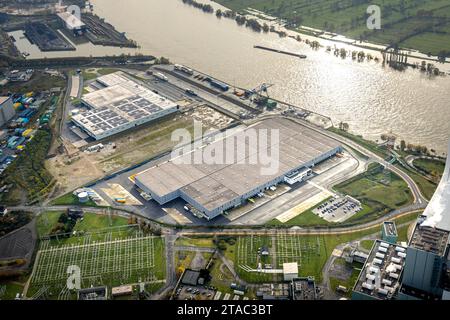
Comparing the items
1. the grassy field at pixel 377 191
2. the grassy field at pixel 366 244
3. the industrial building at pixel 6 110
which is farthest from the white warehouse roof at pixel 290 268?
the industrial building at pixel 6 110

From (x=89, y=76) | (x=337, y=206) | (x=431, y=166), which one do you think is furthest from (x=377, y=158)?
(x=89, y=76)

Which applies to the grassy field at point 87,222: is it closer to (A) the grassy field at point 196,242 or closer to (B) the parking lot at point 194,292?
(A) the grassy field at point 196,242

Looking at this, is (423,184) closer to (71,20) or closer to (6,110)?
(6,110)

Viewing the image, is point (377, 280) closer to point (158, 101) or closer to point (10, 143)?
point (158, 101)

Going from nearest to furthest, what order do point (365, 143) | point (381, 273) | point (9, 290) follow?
point (381, 273) → point (9, 290) → point (365, 143)

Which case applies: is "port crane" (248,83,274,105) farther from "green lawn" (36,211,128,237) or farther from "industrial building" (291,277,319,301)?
"industrial building" (291,277,319,301)

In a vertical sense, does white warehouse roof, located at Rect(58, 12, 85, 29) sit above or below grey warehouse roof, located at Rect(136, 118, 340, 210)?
above

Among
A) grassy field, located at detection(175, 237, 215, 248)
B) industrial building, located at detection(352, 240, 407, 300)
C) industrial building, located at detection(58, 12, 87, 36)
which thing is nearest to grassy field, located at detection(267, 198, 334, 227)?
grassy field, located at detection(175, 237, 215, 248)
